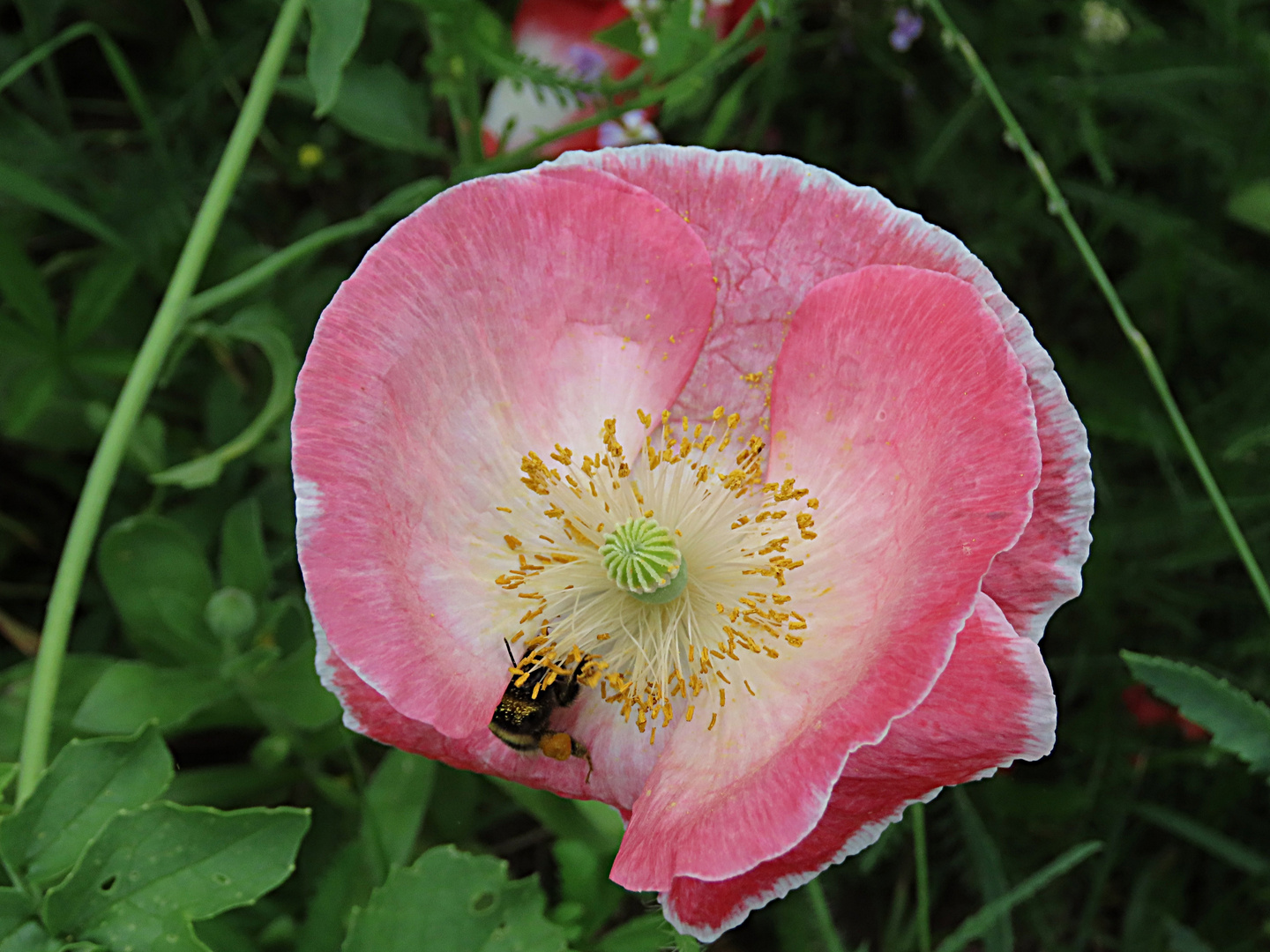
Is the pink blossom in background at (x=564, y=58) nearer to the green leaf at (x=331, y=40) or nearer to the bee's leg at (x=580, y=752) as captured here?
the green leaf at (x=331, y=40)

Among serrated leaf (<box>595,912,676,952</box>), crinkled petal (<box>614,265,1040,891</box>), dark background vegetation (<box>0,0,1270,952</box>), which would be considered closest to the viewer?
crinkled petal (<box>614,265,1040,891</box>)

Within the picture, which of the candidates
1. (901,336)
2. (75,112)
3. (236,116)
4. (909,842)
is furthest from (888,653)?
(75,112)

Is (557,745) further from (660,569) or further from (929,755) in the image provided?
(929,755)

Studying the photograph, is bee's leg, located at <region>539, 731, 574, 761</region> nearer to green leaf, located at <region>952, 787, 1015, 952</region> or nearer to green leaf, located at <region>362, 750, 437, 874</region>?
green leaf, located at <region>362, 750, 437, 874</region>

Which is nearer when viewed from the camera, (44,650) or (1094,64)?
(44,650)

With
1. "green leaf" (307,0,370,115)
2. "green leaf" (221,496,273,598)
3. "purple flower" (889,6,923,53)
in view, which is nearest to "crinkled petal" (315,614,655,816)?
"green leaf" (221,496,273,598)

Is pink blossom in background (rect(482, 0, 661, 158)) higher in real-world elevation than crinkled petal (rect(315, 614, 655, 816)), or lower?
higher

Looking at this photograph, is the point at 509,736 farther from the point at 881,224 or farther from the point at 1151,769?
the point at 1151,769
